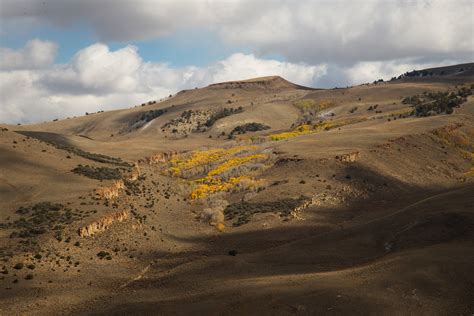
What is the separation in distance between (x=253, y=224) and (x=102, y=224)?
15362 millimetres

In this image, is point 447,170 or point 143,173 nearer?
point 447,170

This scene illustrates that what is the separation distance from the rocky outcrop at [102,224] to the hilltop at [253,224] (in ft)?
0.38

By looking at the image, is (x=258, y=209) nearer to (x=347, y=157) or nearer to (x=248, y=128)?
(x=347, y=157)

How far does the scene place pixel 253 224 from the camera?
178 ft

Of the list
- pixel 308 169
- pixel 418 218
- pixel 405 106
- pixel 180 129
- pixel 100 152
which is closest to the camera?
pixel 418 218

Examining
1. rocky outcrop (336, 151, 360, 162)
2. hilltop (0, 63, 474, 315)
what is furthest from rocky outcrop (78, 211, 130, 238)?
rocky outcrop (336, 151, 360, 162)

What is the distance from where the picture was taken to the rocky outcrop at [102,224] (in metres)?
45.3

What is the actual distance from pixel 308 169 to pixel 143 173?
27249 millimetres

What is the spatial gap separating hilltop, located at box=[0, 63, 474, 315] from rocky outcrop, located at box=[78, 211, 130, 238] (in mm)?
116

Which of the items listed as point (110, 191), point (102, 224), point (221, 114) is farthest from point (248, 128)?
point (102, 224)

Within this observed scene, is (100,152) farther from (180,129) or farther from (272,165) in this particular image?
(180,129)

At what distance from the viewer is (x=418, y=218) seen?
39.9 meters

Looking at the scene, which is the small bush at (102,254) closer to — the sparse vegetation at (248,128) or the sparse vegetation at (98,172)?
the sparse vegetation at (98,172)

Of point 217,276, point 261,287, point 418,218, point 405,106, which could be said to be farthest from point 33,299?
point 405,106
